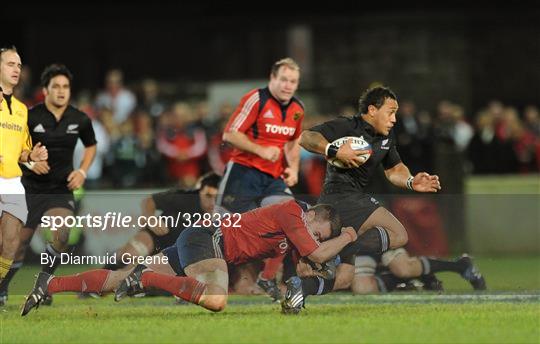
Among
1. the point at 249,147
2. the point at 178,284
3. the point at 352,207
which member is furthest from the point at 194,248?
the point at 249,147

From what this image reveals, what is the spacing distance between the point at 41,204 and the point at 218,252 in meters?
1.71

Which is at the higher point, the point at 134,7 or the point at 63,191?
the point at 134,7

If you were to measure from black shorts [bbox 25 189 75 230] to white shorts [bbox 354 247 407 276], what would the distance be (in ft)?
8.60

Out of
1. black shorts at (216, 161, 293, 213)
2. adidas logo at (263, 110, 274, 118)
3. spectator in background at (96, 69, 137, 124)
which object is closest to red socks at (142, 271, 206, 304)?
black shorts at (216, 161, 293, 213)

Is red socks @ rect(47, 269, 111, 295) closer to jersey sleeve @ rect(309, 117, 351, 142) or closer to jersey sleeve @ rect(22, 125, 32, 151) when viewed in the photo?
jersey sleeve @ rect(22, 125, 32, 151)

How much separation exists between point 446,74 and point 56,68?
13598 millimetres

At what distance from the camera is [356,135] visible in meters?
12.6

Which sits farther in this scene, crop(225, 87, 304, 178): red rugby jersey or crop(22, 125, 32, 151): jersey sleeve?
crop(225, 87, 304, 178): red rugby jersey

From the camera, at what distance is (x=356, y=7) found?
25.9 meters

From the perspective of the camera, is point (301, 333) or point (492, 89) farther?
point (492, 89)

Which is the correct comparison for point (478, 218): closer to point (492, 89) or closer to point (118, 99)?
point (118, 99)

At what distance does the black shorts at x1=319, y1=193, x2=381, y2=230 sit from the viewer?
12445 mm

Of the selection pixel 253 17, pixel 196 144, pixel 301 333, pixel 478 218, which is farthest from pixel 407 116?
pixel 301 333

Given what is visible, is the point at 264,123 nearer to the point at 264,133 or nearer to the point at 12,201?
the point at 264,133
